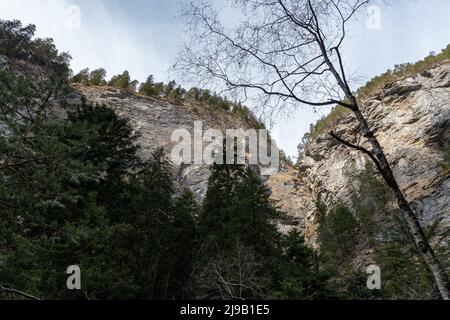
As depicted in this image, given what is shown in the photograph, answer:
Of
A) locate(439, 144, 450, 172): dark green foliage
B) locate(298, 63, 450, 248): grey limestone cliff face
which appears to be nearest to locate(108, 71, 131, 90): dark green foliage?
locate(298, 63, 450, 248): grey limestone cliff face

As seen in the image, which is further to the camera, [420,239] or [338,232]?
[338,232]

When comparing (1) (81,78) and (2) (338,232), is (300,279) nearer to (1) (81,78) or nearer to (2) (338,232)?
(2) (338,232)

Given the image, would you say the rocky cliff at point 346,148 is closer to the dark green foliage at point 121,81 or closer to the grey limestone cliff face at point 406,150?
the grey limestone cliff face at point 406,150

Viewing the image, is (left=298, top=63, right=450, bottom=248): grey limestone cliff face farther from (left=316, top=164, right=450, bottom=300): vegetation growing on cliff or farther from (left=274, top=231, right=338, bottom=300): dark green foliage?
(left=274, top=231, right=338, bottom=300): dark green foliage

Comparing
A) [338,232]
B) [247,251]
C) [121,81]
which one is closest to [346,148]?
[338,232]

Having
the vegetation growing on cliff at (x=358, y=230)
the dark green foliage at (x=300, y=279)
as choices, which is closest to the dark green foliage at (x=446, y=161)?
the vegetation growing on cliff at (x=358, y=230)

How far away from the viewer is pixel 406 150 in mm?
48250

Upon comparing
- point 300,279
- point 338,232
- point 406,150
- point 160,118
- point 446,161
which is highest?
point 160,118

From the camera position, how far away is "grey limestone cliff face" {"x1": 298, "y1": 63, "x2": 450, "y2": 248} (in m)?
39.0

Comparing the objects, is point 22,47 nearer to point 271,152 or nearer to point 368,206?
point 271,152

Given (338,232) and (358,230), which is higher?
(358,230)

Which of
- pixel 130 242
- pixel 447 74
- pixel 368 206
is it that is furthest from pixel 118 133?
pixel 447 74

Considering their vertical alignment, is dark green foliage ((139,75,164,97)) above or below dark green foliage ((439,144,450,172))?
above

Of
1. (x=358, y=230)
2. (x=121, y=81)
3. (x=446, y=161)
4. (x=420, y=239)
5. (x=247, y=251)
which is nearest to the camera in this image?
(x=420, y=239)
